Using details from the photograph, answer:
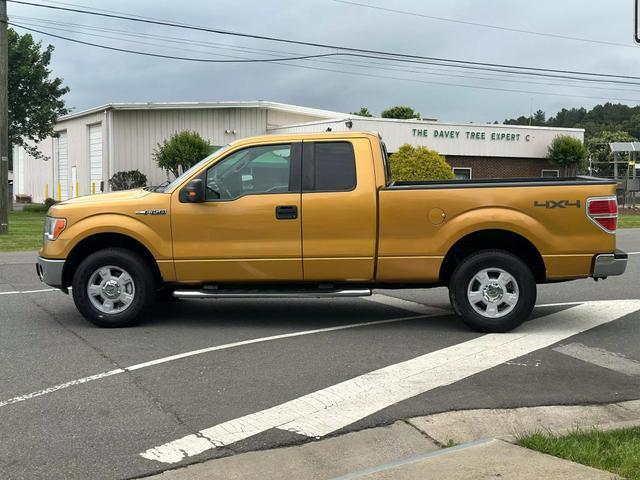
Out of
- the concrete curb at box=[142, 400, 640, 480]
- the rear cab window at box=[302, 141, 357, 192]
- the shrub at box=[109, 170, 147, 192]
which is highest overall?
the shrub at box=[109, 170, 147, 192]

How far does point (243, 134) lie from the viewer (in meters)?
34.2

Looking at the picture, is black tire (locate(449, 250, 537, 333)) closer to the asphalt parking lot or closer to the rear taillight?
the asphalt parking lot

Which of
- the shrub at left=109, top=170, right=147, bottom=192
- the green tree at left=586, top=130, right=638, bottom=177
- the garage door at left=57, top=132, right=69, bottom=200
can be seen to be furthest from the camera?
the green tree at left=586, top=130, right=638, bottom=177

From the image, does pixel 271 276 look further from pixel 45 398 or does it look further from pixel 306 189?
pixel 45 398

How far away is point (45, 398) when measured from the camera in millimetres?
5160

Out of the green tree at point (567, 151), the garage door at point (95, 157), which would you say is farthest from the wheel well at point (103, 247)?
the green tree at point (567, 151)

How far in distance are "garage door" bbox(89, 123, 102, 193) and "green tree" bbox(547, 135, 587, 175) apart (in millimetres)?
23201

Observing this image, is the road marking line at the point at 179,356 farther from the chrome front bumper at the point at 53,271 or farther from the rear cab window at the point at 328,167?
the chrome front bumper at the point at 53,271

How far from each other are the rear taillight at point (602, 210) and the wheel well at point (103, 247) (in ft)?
14.7

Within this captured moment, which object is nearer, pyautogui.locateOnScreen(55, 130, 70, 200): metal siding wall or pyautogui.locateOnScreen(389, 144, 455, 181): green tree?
pyautogui.locateOnScreen(389, 144, 455, 181): green tree

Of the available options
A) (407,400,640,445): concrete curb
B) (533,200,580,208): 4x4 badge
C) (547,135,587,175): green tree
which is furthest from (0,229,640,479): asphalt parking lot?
(547,135,587,175): green tree

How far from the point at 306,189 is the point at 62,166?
37875 millimetres

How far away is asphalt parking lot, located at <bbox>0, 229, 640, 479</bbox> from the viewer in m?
4.39

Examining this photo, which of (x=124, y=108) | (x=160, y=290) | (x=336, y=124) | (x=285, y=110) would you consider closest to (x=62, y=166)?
(x=124, y=108)
